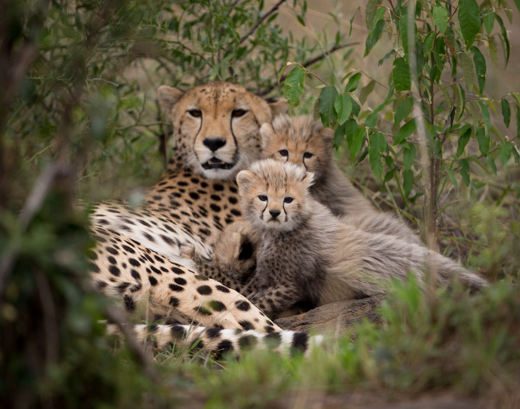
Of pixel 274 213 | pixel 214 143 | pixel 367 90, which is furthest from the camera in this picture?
pixel 214 143

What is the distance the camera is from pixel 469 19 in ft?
8.89

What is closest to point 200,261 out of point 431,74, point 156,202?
point 156,202

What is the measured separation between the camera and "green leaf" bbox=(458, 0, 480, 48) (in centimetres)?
270

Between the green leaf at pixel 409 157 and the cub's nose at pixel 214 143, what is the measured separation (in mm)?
1175

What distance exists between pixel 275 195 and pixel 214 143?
0.90 metres

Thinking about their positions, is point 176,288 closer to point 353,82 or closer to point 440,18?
point 353,82

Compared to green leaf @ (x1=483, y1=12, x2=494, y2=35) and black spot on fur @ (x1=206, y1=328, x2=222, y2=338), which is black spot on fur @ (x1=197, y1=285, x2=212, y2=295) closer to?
black spot on fur @ (x1=206, y1=328, x2=222, y2=338)

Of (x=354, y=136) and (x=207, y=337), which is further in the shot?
(x=354, y=136)

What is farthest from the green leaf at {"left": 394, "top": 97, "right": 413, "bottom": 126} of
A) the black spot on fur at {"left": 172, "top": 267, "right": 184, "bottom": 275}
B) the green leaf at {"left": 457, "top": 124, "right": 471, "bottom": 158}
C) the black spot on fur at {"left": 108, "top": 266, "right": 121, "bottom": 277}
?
the black spot on fur at {"left": 108, "top": 266, "right": 121, "bottom": 277}

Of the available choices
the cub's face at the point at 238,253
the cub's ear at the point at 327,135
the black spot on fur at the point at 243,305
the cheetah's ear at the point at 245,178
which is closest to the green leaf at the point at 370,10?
the cub's ear at the point at 327,135

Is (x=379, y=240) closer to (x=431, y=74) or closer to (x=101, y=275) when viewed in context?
(x=431, y=74)

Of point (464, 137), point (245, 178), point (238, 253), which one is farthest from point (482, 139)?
point (238, 253)

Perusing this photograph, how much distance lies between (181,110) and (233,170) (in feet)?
1.86

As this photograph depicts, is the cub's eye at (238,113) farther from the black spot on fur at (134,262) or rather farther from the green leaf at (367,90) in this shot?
the black spot on fur at (134,262)
